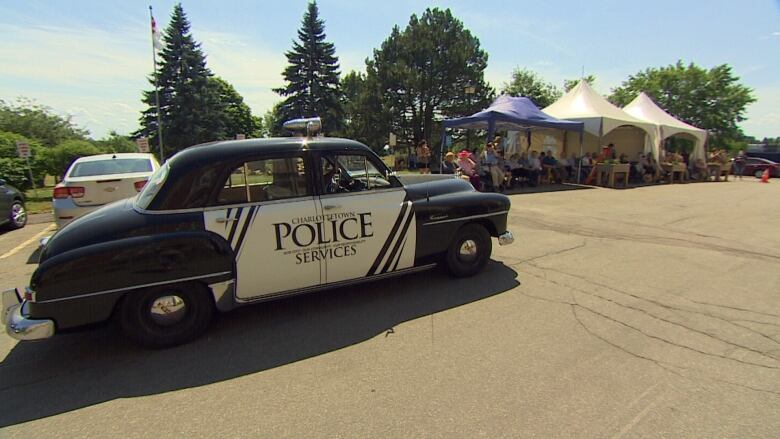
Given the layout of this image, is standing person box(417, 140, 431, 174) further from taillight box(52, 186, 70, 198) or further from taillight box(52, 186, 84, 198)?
taillight box(52, 186, 70, 198)

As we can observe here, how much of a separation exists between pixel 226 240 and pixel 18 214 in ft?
28.8

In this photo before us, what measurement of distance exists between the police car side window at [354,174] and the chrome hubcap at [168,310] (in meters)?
1.76

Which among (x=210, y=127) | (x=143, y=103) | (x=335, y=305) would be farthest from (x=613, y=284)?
(x=143, y=103)

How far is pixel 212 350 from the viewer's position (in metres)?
3.33

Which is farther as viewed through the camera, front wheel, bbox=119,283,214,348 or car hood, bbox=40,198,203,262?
front wheel, bbox=119,283,214,348

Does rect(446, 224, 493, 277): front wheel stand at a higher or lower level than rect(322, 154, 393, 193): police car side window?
lower

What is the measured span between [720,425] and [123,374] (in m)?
4.10

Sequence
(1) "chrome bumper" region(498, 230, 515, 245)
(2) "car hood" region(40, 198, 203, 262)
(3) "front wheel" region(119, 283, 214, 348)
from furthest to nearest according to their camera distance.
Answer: (1) "chrome bumper" region(498, 230, 515, 245)
(3) "front wheel" region(119, 283, 214, 348)
(2) "car hood" region(40, 198, 203, 262)

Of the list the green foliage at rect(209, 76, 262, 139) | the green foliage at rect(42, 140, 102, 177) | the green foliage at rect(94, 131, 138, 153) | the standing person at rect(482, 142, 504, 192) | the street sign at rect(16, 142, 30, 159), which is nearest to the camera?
the street sign at rect(16, 142, 30, 159)

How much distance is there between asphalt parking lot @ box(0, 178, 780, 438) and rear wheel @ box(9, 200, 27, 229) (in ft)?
15.6

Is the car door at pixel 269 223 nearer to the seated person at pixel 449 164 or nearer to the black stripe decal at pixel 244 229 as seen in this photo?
the black stripe decal at pixel 244 229

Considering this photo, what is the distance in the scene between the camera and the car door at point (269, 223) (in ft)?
11.4

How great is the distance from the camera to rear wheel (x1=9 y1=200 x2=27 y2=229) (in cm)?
863

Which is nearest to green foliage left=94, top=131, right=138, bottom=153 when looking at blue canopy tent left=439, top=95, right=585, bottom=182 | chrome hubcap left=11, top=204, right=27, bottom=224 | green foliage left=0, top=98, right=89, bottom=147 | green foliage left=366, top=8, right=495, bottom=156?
green foliage left=0, top=98, right=89, bottom=147
